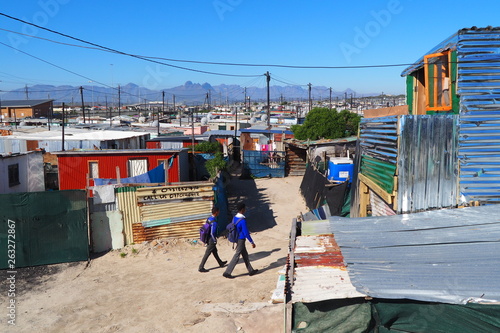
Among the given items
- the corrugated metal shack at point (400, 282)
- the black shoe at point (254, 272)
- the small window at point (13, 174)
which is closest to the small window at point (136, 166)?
the small window at point (13, 174)

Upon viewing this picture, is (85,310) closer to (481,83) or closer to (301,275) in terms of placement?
(301,275)

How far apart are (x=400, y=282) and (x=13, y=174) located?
1622 cm

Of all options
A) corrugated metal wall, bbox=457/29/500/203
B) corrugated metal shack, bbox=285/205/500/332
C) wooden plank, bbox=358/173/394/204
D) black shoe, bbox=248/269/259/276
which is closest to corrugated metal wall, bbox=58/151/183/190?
black shoe, bbox=248/269/259/276

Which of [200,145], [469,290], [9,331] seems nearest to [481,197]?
[469,290]

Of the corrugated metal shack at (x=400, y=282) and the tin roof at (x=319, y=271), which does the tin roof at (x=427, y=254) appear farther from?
the tin roof at (x=319, y=271)

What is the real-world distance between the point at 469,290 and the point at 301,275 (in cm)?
179

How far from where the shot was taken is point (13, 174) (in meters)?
16.9

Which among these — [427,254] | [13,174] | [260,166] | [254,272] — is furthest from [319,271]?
[260,166]

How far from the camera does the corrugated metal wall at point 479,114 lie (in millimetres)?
7402

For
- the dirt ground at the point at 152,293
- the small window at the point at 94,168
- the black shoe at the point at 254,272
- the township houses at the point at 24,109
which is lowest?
the dirt ground at the point at 152,293

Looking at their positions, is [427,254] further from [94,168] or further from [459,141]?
[94,168]

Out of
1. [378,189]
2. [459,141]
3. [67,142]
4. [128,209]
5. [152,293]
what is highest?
[459,141]

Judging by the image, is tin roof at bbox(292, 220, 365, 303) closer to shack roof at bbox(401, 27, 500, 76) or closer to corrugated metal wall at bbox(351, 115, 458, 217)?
corrugated metal wall at bbox(351, 115, 458, 217)

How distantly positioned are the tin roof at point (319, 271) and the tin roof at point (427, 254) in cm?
12
